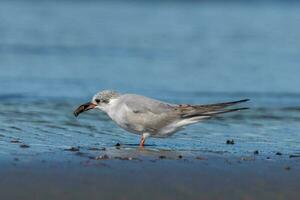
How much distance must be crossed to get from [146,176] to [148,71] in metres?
9.30

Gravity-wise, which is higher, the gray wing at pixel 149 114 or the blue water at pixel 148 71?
the blue water at pixel 148 71

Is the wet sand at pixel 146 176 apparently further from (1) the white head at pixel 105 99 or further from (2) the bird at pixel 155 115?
(1) the white head at pixel 105 99

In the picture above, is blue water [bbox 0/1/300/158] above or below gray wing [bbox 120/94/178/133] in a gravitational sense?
above

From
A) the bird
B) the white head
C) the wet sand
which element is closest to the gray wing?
the bird

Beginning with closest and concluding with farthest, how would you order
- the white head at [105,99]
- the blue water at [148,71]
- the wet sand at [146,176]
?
the wet sand at [146,176]
the white head at [105,99]
the blue water at [148,71]

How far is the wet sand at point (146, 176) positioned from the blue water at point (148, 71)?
595 millimetres

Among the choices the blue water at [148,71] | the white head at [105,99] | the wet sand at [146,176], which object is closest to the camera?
the wet sand at [146,176]

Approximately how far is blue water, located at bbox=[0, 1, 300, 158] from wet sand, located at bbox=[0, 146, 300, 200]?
595 millimetres

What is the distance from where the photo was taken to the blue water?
34.7 feet

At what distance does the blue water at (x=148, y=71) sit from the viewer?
10.6 m

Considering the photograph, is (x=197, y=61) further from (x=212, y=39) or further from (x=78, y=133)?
(x=78, y=133)

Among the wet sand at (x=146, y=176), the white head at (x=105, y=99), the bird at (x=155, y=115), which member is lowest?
the wet sand at (x=146, y=176)

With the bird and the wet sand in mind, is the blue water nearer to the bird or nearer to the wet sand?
the bird

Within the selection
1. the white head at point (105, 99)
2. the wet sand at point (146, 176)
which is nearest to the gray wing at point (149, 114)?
the white head at point (105, 99)
